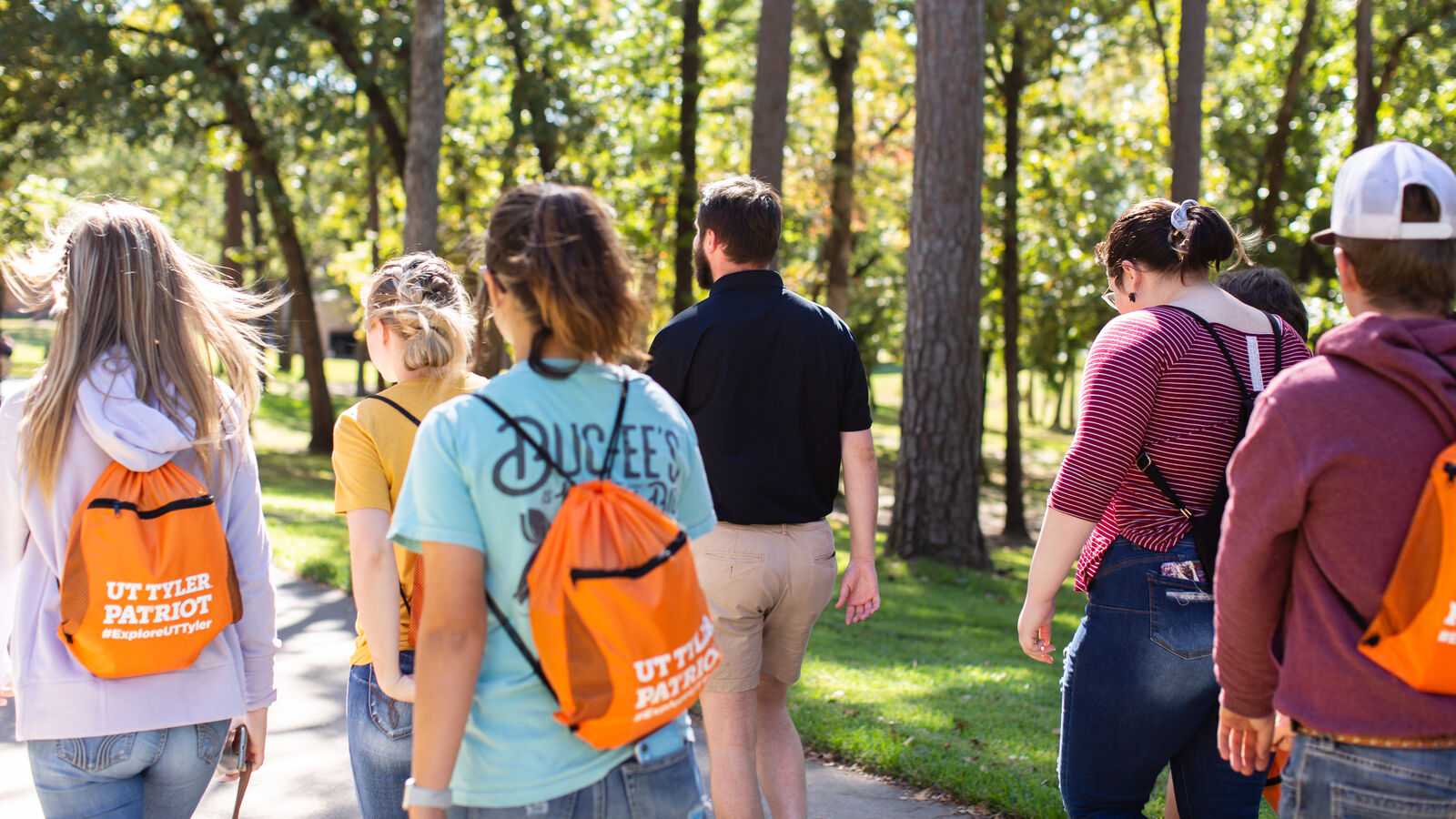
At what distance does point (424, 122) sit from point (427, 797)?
9837 millimetres

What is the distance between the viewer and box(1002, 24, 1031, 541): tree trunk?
16.5 m

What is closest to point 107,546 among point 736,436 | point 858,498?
point 736,436

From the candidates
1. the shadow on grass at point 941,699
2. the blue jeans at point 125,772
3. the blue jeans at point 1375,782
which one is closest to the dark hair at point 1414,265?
the blue jeans at point 1375,782

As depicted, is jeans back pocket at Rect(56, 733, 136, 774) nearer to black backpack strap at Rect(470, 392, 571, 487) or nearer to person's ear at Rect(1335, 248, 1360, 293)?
black backpack strap at Rect(470, 392, 571, 487)

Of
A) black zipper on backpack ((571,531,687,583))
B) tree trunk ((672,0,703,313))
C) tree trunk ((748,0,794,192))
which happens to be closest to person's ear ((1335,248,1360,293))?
black zipper on backpack ((571,531,687,583))

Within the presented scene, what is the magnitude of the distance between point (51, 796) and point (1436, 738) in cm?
259

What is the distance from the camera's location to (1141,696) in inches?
105

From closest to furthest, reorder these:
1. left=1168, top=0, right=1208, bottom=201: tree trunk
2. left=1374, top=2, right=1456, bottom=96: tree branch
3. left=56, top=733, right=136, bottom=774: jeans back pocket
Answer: left=56, top=733, right=136, bottom=774: jeans back pocket
left=1168, top=0, right=1208, bottom=201: tree trunk
left=1374, top=2, right=1456, bottom=96: tree branch

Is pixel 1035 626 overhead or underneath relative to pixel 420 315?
underneath

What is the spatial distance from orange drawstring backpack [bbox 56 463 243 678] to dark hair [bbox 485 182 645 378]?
2.98ft

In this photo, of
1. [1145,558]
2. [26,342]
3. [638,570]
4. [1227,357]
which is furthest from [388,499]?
[26,342]

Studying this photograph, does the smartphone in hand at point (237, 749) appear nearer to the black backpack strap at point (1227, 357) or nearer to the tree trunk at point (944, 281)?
the black backpack strap at point (1227, 357)

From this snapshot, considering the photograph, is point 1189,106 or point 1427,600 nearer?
point 1427,600

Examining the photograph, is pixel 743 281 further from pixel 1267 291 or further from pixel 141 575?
pixel 141 575
